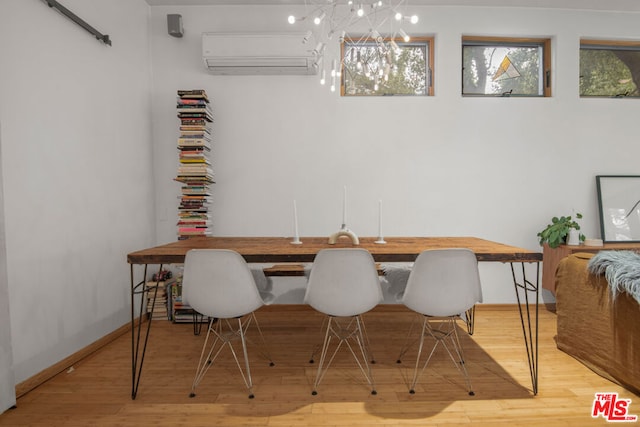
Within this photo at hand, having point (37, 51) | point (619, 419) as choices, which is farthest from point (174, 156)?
point (619, 419)

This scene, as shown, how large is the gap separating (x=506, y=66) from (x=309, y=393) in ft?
13.3

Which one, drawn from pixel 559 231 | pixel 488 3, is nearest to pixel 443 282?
pixel 559 231

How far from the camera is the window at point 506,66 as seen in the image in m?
3.58

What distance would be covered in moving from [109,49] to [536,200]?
4.73 metres

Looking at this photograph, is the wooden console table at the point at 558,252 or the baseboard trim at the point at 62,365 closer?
the baseboard trim at the point at 62,365

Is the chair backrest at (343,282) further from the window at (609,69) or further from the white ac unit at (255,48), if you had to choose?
the window at (609,69)

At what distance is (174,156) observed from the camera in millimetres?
3479

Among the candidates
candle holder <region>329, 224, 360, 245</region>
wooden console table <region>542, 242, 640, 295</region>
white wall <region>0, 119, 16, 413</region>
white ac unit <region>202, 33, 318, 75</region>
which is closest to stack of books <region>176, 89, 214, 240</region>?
white ac unit <region>202, 33, 318, 75</region>

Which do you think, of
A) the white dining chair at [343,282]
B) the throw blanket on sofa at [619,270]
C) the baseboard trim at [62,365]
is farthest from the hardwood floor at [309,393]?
the throw blanket on sofa at [619,270]

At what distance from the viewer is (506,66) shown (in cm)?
361

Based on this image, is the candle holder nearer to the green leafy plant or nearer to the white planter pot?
the green leafy plant

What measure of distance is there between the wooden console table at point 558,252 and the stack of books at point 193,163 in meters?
3.56

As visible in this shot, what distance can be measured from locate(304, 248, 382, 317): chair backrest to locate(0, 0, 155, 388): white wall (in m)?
1.89

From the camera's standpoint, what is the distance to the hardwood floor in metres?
1.69
